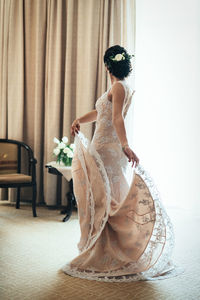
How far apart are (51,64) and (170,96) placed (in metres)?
1.65

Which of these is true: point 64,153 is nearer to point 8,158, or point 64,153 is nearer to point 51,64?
point 8,158

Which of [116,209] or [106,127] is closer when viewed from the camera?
[116,209]

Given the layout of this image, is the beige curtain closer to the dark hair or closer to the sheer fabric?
the dark hair

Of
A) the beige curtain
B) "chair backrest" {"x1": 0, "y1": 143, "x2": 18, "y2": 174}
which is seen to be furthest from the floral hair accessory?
"chair backrest" {"x1": 0, "y1": 143, "x2": 18, "y2": 174}

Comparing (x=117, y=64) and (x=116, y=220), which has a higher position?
(x=117, y=64)

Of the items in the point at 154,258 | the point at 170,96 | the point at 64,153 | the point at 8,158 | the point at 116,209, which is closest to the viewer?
the point at 154,258

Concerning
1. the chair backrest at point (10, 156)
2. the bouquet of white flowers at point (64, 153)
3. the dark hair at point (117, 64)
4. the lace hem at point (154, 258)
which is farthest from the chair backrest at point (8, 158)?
the lace hem at point (154, 258)

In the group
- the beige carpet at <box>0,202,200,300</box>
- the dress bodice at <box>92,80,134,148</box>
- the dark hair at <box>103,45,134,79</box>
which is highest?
the dark hair at <box>103,45,134,79</box>

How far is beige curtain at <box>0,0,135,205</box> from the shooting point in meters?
5.08

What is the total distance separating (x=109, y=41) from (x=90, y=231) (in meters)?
2.89

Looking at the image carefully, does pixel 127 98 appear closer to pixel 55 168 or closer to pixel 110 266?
pixel 110 266

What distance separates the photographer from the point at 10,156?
5262 millimetres

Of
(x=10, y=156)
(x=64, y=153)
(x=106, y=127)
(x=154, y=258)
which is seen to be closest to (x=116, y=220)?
(x=154, y=258)

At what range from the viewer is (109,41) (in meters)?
5.03
